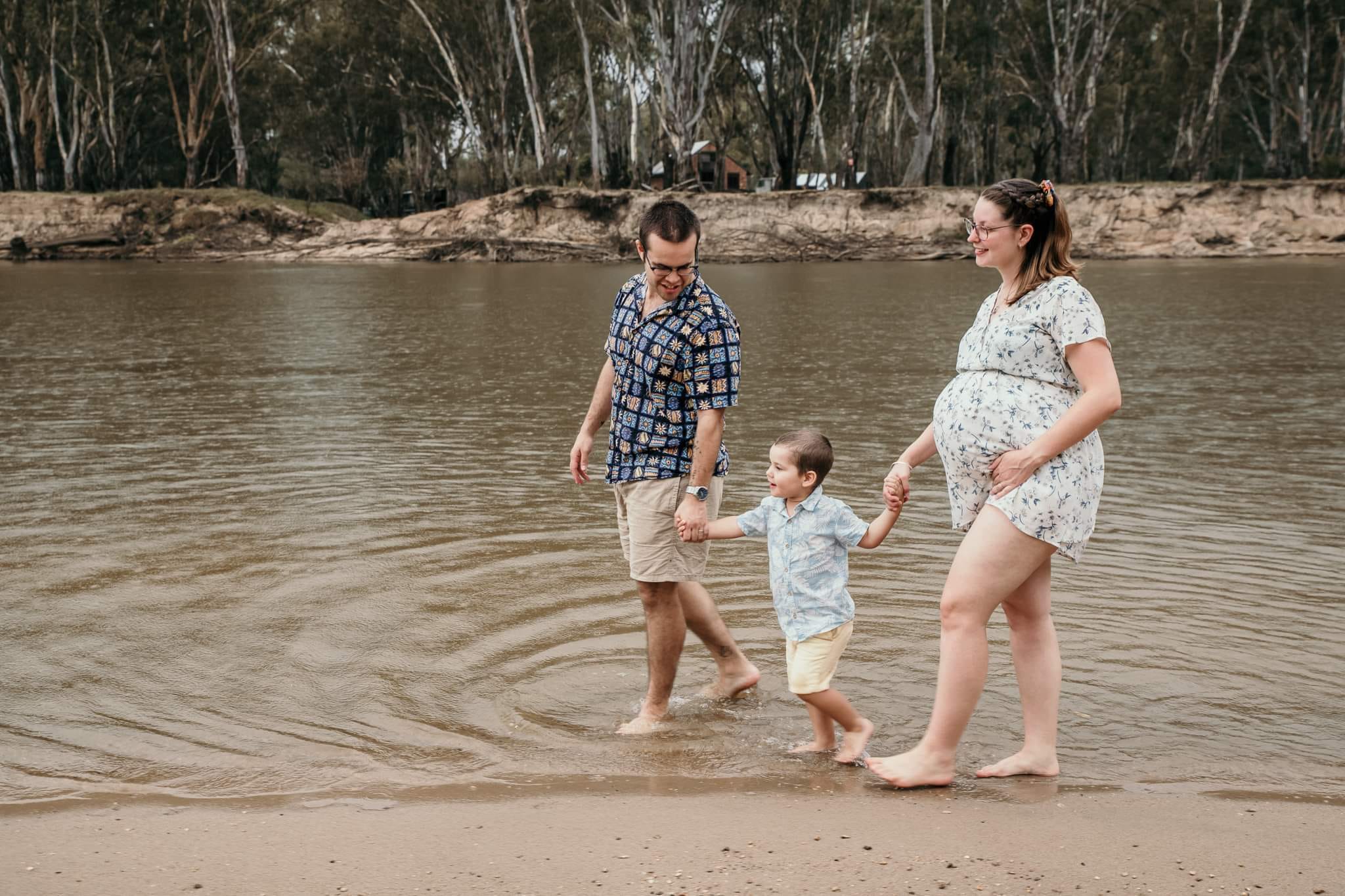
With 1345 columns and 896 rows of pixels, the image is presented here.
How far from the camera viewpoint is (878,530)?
3.90m

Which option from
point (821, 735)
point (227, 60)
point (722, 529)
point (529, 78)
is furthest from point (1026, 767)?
point (227, 60)

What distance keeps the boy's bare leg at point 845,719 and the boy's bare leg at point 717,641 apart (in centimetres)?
66

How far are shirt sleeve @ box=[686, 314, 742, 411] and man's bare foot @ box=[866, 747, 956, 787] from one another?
4.11 feet

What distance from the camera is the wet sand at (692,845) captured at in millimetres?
2975

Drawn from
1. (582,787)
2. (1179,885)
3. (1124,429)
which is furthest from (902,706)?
(1124,429)

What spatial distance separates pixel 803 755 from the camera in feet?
13.7

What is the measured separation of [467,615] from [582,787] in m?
1.93

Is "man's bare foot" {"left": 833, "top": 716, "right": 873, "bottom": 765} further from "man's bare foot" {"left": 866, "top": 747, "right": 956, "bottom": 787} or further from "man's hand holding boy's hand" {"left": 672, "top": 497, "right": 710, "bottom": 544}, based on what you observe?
"man's hand holding boy's hand" {"left": 672, "top": 497, "right": 710, "bottom": 544}

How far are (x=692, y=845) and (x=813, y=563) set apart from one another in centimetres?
109

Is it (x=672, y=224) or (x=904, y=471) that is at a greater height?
(x=672, y=224)

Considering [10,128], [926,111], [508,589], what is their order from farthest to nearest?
[10,128] < [926,111] < [508,589]

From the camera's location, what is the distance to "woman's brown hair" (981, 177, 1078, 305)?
3.67 m

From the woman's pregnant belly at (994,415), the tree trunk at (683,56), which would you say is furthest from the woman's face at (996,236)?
the tree trunk at (683,56)

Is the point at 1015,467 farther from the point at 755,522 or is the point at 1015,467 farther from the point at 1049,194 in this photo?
the point at 755,522
